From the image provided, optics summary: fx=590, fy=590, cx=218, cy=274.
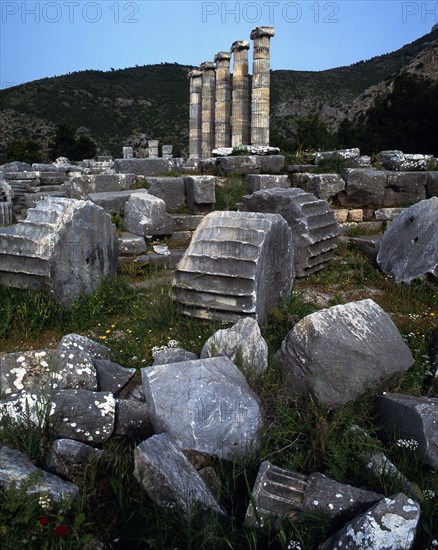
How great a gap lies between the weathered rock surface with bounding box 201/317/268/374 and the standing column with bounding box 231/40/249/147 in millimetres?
20170

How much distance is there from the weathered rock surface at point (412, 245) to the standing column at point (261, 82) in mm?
14961

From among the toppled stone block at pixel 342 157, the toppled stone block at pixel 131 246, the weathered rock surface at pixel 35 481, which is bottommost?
the weathered rock surface at pixel 35 481

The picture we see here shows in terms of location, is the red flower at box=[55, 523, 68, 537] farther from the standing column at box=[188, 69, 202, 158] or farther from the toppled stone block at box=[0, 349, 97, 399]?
the standing column at box=[188, 69, 202, 158]

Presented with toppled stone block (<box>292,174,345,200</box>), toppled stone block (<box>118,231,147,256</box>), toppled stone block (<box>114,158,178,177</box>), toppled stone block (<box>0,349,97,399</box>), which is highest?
toppled stone block (<box>114,158,178,177</box>)

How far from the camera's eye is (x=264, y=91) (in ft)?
70.4

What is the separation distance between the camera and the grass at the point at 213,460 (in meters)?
2.76

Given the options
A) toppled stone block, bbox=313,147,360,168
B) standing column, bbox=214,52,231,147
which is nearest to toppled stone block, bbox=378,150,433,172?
toppled stone block, bbox=313,147,360,168

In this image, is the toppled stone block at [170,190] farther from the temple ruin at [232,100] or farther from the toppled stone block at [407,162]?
the temple ruin at [232,100]

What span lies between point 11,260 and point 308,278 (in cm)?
348

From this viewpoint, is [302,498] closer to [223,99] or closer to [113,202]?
[113,202]

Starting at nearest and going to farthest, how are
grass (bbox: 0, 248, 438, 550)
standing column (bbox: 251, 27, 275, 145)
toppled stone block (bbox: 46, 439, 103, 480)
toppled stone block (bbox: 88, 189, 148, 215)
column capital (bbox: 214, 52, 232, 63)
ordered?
grass (bbox: 0, 248, 438, 550) < toppled stone block (bbox: 46, 439, 103, 480) < toppled stone block (bbox: 88, 189, 148, 215) < standing column (bbox: 251, 27, 275, 145) < column capital (bbox: 214, 52, 232, 63)

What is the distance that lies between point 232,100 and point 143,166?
1418 centimetres

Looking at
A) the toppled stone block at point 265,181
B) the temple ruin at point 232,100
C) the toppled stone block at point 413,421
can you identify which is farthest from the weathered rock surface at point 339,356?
the temple ruin at point 232,100

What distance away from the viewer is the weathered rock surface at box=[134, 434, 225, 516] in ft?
9.56
